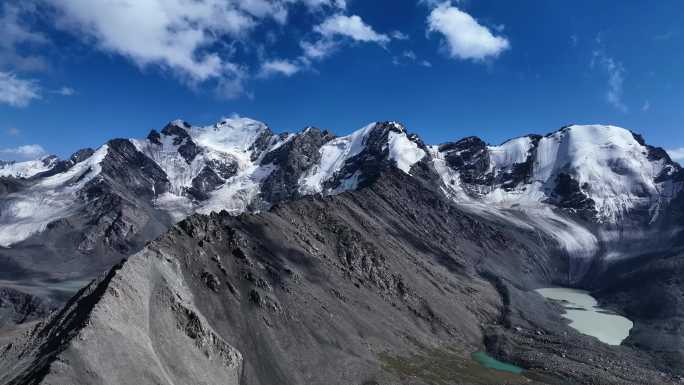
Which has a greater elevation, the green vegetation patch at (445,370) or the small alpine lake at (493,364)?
the small alpine lake at (493,364)

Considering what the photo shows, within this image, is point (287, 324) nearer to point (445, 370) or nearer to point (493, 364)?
point (445, 370)

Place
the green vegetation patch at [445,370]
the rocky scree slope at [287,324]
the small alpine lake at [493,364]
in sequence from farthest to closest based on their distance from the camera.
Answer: the small alpine lake at [493,364]
the green vegetation patch at [445,370]
the rocky scree slope at [287,324]

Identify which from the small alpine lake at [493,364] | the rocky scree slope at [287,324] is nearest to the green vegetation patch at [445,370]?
the rocky scree slope at [287,324]

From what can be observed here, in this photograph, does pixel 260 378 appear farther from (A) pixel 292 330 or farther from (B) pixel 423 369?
(B) pixel 423 369

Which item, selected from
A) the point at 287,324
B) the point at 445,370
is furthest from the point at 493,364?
the point at 287,324

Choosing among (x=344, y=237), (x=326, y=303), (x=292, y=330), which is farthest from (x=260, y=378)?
(x=344, y=237)

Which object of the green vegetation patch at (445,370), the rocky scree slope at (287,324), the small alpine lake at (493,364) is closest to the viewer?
the rocky scree slope at (287,324)

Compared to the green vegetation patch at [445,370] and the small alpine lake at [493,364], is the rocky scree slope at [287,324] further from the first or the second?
the small alpine lake at [493,364]

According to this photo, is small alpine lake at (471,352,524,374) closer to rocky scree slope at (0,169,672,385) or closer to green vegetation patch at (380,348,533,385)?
green vegetation patch at (380,348,533,385)

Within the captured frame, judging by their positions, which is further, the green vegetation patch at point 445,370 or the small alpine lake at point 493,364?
the small alpine lake at point 493,364
